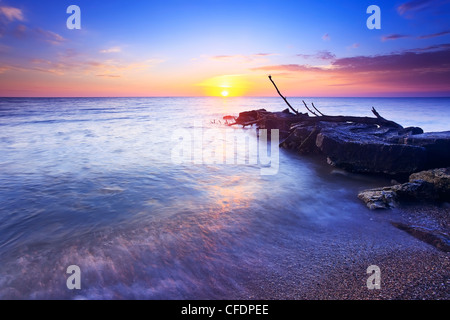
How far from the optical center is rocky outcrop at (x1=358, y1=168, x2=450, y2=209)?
560cm

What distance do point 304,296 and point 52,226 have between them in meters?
5.45

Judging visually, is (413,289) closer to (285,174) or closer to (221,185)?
(221,185)

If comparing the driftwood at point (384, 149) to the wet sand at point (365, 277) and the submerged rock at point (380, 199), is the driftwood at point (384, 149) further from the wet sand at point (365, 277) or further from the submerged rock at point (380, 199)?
the wet sand at point (365, 277)

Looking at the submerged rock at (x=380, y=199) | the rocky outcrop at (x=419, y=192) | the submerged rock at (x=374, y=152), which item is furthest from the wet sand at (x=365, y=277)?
the submerged rock at (x=374, y=152)

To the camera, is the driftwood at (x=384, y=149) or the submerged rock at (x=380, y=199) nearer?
the submerged rock at (x=380, y=199)

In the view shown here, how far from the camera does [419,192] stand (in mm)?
5652

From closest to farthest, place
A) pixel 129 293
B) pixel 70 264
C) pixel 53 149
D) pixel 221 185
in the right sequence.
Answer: pixel 129 293, pixel 70 264, pixel 221 185, pixel 53 149

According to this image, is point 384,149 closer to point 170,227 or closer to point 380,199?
point 380,199

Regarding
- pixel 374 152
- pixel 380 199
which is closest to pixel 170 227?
pixel 380 199

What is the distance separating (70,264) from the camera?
3.94 m

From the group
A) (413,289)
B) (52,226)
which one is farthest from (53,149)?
(413,289)

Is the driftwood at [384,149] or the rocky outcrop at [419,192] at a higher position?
the driftwood at [384,149]

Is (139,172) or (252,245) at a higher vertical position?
(139,172)

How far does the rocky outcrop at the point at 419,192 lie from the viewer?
560 cm
